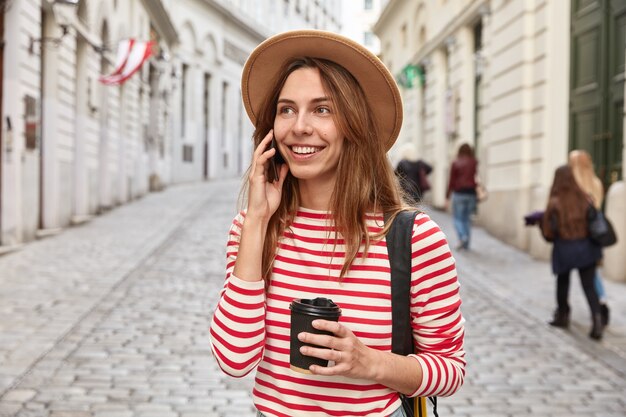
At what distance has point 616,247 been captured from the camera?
1002 cm

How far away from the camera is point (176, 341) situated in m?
6.66

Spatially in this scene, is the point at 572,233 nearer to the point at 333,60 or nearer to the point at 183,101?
the point at 333,60

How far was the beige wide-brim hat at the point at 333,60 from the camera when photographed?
6.33 ft

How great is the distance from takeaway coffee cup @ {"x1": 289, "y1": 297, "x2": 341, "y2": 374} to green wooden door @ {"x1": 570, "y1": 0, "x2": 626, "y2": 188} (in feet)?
32.5

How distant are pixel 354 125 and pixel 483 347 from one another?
5.11 metres

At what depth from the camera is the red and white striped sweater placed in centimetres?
185

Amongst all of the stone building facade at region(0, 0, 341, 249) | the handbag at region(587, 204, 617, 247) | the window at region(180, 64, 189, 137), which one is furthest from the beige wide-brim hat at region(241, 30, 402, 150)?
the window at region(180, 64, 189, 137)

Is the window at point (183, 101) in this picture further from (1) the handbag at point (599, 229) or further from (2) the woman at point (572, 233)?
(1) the handbag at point (599, 229)

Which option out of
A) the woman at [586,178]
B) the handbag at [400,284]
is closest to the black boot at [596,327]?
the woman at [586,178]

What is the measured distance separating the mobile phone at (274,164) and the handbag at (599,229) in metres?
5.71

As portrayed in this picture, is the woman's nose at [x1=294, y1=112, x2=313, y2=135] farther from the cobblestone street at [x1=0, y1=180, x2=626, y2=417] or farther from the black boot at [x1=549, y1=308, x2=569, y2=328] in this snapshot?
the black boot at [x1=549, y1=308, x2=569, y2=328]

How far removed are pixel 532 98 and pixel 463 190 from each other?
1.95m

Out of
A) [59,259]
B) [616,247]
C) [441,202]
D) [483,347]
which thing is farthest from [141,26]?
[483,347]

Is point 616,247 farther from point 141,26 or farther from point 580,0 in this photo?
point 141,26
